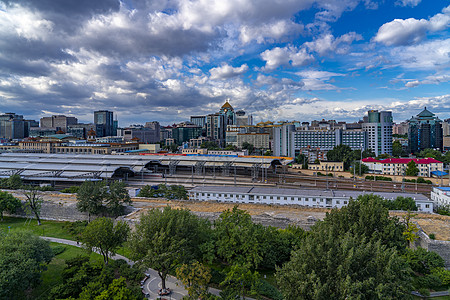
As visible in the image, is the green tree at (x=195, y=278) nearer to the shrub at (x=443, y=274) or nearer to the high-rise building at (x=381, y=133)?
the shrub at (x=443, y=274)

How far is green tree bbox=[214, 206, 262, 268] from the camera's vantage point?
2028 cm

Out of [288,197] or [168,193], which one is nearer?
[288,197]

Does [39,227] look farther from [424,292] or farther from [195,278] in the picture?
[424,292]

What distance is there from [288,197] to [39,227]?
32.6 meters

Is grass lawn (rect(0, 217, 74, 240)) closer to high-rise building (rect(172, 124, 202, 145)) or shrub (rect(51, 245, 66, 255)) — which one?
shrub (rect(51, 245, 66, 255))

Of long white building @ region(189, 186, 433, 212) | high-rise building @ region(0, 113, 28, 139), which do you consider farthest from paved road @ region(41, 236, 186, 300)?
high-rise building @ region(0, 113, 28, 139)

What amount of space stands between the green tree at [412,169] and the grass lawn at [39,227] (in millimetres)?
72600

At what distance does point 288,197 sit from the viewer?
4091cm

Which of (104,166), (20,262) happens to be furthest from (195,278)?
Result: (104,166)

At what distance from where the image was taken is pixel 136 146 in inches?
4680

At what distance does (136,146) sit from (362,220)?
358 feet

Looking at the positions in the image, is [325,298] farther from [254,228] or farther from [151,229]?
[151,229]

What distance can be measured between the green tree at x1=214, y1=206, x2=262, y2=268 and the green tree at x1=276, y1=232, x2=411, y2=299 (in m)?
4.65

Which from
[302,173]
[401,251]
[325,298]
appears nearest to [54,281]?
[325,298]
